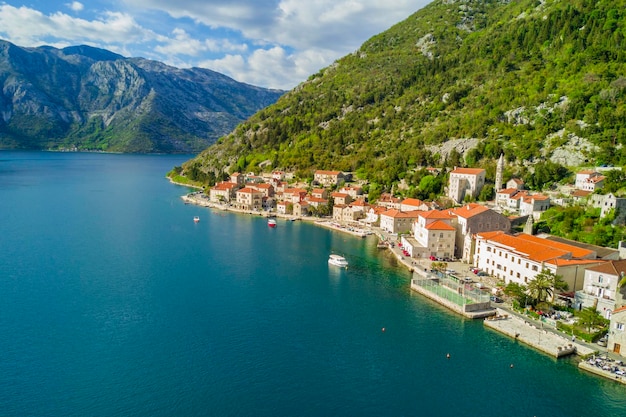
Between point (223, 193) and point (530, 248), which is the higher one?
point (530, 248)

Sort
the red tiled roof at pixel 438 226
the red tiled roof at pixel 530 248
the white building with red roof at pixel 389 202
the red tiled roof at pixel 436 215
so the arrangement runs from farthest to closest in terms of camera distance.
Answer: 1. the white building with red roof at pixel 389 202
2. the red tiled roof at pixel 436 215
3. the red tiled roof at pixel 438 226
4. the red tiled roof at pixel 530 248

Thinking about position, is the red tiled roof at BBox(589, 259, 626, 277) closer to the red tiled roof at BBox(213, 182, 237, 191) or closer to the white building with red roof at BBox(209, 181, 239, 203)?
the white building with red roof at BBox(209, 181, 239, 203)

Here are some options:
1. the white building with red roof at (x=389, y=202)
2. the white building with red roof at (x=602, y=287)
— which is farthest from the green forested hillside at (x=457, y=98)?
the white building with red roof at (x=602, y=287)

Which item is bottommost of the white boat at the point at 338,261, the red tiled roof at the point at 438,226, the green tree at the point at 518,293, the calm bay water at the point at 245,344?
the calm bay water at the point at 245,344

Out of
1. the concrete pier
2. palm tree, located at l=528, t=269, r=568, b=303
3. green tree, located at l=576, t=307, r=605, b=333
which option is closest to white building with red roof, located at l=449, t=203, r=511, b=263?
palm tree, located at l=528, t=269, r=568, b=303

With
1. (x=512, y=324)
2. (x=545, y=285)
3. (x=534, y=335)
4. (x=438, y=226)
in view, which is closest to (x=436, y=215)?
(x=438, y=226)

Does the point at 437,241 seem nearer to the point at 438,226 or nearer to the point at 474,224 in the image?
the point at 438,226

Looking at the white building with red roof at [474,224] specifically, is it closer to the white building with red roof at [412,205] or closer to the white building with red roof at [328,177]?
the white building with red roof at [412,205]
